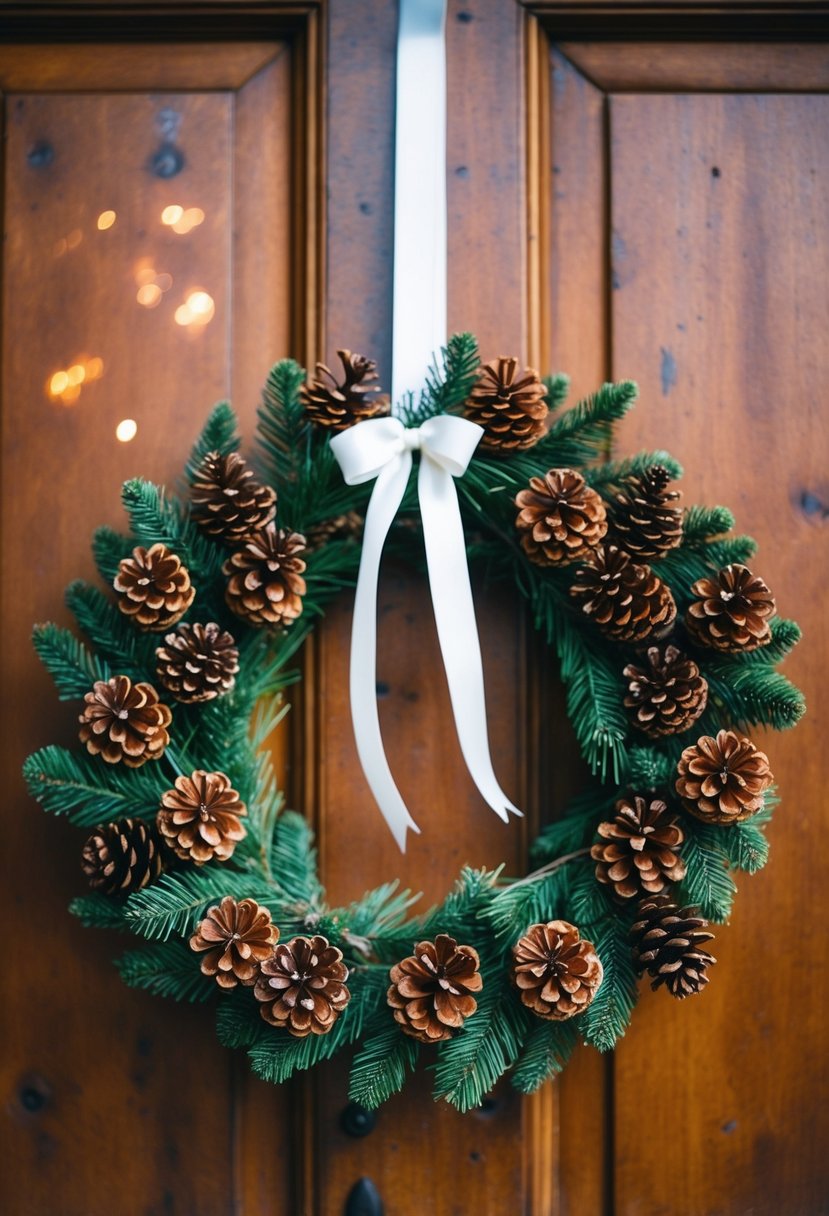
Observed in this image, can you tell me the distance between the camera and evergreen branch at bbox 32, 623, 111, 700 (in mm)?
716

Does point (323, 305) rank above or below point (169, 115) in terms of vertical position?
below

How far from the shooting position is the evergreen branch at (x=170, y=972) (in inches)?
27.3

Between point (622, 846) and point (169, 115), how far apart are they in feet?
2.52

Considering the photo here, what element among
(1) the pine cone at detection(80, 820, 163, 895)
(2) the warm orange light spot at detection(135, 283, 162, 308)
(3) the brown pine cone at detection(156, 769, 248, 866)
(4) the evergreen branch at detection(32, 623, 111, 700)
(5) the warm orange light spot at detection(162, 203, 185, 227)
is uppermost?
(5) the warm orange light spot at detection(162, 203, 185, 227)

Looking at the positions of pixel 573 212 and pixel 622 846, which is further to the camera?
pixel 573 212

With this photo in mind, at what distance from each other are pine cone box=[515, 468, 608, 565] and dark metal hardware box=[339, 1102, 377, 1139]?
49cm

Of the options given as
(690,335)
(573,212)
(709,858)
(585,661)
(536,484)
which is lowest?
(709,858)

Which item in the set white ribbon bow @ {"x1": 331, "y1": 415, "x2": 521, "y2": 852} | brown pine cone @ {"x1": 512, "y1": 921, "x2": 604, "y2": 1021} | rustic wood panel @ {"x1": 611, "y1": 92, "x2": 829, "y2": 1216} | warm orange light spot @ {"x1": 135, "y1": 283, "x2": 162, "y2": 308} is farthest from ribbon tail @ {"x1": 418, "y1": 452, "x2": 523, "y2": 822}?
warm orange light spot @ {"x1": 135, "y1": 283, "x2": 162, "y2": 308}

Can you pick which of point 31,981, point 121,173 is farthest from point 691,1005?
point 121,173

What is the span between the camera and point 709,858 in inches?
26.9

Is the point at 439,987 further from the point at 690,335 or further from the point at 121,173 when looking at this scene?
the point at 121,173

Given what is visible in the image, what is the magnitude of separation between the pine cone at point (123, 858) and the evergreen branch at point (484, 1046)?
26cm

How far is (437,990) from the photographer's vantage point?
64 centimetres

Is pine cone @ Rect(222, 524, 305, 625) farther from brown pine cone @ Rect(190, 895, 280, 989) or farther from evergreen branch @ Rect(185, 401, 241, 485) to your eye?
brown pine cone @ Rect(190, 895, 280, 989)
